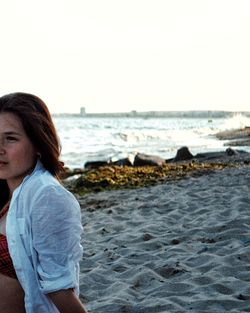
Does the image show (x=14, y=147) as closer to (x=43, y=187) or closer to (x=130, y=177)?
(x=43, y=187)

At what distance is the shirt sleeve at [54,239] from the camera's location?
1963 millimetres

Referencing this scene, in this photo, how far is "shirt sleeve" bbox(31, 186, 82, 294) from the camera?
196 centimetres

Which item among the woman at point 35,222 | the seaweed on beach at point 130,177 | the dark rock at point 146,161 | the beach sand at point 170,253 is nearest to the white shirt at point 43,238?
the woman at point 35,222

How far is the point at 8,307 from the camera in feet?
7.07

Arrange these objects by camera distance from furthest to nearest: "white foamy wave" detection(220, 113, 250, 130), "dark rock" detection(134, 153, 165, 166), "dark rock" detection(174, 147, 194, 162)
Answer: "white foamy wave" detection(220, 113, 250, 130) → "dark rock" detection(174, 147, 194, 162) → "dark rock" detection(134, 153, 165, 166)

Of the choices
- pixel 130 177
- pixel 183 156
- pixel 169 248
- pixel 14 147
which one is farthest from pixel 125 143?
pixel 14 147

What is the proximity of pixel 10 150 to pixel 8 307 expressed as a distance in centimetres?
64

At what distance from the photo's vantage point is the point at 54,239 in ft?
6.46

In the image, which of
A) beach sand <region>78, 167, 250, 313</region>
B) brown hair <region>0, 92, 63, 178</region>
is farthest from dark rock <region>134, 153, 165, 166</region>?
brown hair <region>0, 92, 63, 178</region>

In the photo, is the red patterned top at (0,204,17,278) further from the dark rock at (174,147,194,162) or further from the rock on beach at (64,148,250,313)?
the dark rock at (174,147,194,162)

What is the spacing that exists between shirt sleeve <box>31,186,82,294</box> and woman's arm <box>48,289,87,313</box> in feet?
0.08

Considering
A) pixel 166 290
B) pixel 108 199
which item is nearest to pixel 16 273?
pixel 166 290

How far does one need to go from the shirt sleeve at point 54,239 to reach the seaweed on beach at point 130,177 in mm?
8778

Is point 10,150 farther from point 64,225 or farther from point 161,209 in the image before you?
point 161,209
